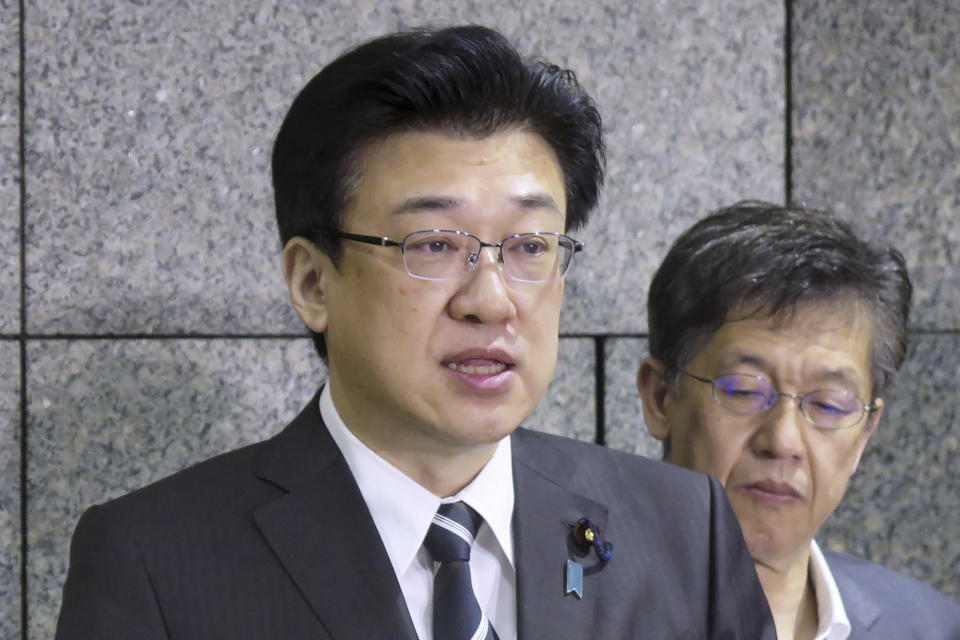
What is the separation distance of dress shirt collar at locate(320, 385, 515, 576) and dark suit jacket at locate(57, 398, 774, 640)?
0.07 ft

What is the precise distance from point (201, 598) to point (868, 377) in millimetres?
1455

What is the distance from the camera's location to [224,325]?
8.84ft

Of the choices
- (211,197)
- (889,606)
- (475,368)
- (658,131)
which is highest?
(658,131)

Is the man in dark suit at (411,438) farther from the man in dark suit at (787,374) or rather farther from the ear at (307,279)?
the man in dark suit at (787,374)

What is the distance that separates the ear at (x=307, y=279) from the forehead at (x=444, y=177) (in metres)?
0.13

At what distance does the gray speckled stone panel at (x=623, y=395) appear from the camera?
10.00 feet

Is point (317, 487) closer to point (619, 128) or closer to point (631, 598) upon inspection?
point (631, 598)

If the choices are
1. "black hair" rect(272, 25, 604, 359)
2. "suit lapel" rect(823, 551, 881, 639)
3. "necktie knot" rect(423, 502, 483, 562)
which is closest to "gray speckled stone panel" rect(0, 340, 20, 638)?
"black hair" rect(272, 25, 604, 359)

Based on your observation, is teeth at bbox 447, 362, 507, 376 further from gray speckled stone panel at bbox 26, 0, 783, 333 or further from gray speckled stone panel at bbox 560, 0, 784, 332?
gray speckled stone panel at bbox 560, 0, 784, 332

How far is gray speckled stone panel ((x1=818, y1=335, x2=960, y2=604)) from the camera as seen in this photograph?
3348 mm

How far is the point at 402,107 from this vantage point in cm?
186

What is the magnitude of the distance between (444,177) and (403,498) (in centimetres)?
51

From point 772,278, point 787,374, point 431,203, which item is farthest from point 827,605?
point 431,203

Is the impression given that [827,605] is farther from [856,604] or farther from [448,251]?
[448,251]
